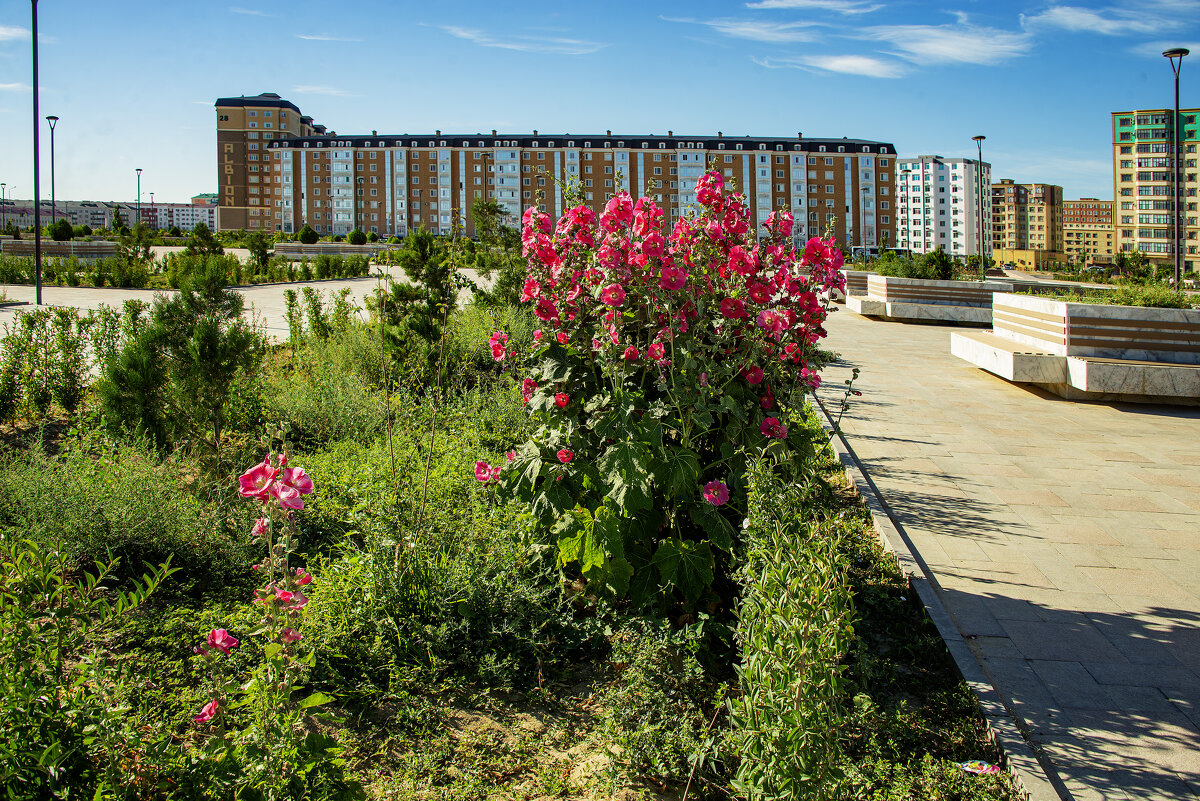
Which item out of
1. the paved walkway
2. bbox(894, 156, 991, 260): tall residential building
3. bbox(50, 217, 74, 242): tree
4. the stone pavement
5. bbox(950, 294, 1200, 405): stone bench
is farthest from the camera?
bbox(894, 156, 991, 260): tall residential building

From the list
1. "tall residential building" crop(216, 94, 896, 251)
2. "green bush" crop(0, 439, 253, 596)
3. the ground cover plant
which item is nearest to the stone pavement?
"green bush" crop(0, 439, 253, 596)

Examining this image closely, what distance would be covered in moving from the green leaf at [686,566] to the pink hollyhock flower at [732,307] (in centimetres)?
99

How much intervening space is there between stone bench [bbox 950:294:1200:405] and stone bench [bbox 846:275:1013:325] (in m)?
9.51

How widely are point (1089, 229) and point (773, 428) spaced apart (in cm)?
20831

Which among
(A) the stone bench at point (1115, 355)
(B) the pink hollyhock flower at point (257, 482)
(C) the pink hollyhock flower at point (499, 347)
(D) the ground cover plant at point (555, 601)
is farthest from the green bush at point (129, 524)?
(A) the stone bench at point (1115, 355)

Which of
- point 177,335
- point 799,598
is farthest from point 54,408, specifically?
point 799,598

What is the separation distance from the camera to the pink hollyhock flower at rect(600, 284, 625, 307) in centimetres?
336

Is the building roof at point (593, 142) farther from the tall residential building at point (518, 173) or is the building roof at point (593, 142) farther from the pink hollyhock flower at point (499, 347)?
the pink hollyhock flower at point (499, 347)

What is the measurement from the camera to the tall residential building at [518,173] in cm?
9481

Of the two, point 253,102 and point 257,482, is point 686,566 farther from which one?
point 253,102

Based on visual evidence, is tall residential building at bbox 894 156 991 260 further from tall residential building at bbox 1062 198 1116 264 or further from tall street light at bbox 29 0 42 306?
tall street light at bbox 29 0 42 306

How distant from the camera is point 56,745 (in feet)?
6.74

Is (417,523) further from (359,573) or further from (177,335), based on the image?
(177,335)

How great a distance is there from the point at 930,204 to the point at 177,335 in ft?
478
